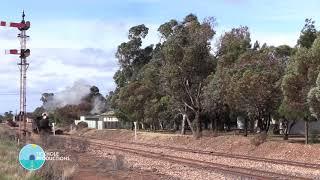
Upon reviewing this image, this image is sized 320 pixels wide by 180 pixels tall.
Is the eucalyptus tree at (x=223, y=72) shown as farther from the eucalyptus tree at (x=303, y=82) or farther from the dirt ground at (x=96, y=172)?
the dirt ground at (x=96, y=172)

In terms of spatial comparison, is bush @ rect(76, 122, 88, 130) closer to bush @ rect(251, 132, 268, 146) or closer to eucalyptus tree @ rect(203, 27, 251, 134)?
eucalyptus tree @ rect(203, 27, 251, 134)

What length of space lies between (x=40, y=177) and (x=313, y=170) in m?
13.0

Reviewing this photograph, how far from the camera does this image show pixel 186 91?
53.9 m

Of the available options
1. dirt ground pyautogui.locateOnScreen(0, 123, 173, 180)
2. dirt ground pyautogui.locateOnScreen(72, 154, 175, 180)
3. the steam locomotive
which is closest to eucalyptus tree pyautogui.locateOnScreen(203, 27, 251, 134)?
the steam locomotive

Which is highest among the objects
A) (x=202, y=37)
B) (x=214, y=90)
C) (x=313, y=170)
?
(x=202, y=37)

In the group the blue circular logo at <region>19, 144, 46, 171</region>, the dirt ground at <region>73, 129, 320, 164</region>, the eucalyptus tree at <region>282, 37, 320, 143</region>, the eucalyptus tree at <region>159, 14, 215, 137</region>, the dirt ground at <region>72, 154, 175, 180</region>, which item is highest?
the eucalyptus tree at <region>159, 14, 215, 137</region>

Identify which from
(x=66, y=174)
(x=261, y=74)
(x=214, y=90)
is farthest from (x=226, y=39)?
(x=66, y=174)

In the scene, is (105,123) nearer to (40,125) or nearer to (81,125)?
(81,125)

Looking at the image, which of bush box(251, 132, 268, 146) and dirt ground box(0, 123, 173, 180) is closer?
dirt ground box(0, 123, 173, 180)

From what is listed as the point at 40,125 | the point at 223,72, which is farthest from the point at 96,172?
the point at 40,125

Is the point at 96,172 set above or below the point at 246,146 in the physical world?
below

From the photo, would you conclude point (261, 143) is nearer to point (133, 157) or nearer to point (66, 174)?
point (133, 157)

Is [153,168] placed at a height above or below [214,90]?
below

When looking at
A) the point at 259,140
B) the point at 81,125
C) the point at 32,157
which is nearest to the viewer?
the point at 32,157
